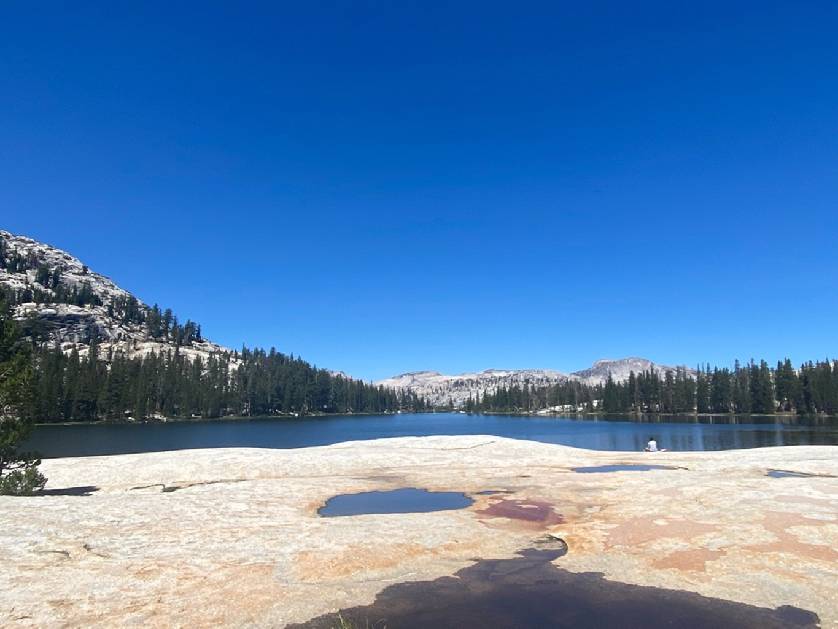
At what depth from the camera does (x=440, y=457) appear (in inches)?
1992

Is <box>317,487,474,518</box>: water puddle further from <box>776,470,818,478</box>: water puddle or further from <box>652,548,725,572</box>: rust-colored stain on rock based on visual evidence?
<box>776,470,818,478</box>: water puddle

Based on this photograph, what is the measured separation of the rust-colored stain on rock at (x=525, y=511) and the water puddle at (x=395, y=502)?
2.00 meters

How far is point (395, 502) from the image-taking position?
99.0 ft

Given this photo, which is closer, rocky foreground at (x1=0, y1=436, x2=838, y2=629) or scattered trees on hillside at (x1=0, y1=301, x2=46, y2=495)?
rocky foreground at (x1=0, y1=436, x2=838, y2=629)

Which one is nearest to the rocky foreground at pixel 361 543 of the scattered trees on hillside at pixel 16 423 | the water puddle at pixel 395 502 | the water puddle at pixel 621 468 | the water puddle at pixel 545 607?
the water puddle at pixel 545 607

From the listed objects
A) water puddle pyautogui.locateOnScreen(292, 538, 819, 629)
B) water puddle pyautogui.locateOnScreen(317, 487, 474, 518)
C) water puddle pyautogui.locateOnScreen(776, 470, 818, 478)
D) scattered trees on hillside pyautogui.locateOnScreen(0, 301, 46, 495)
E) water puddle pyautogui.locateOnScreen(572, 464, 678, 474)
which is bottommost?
water puddle pyautogui.locateOnScreen(317, 487, 474, 518)

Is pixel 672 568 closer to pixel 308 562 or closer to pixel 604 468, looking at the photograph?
pixel 308 562

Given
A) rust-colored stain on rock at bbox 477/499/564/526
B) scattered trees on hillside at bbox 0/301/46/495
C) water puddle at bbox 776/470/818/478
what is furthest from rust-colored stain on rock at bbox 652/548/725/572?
scattered trees on hillside at bbox 0/301/46/495

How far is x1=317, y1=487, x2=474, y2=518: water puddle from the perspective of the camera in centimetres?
2764

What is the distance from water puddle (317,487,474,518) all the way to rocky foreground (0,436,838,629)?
1055 mm

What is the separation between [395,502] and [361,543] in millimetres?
11355

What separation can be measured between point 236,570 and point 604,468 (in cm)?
3750

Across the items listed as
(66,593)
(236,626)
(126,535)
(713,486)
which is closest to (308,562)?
(236,626)

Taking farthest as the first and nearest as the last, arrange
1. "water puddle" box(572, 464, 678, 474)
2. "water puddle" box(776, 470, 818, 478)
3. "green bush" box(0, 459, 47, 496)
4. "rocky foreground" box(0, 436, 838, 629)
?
"water puddle" box(572, 464, 678, 474), "water puddle" box(776, 470, 818, 478), "green bush" box(0, 459, 47, 496), "rocky foreground" box(0, 436, 838, 629)
